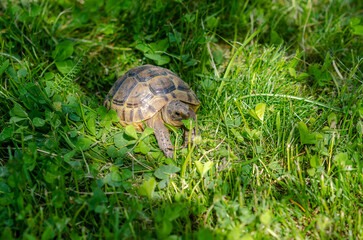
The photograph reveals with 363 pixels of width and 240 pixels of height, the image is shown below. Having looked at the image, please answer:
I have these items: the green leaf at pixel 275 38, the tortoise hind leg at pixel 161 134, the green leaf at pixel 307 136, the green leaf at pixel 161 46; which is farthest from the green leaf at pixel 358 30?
the tortoise hind leg at pixel 161 134

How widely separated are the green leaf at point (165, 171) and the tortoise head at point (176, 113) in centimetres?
53

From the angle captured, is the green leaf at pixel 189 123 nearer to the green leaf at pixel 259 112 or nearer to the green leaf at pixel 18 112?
the green leaf at pixel 259 112

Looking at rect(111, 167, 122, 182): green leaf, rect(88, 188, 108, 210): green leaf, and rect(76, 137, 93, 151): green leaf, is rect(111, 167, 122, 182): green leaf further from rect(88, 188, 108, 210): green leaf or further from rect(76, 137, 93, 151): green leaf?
rect(76, 137, 93, 151): green leaf

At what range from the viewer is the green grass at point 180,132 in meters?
2.03

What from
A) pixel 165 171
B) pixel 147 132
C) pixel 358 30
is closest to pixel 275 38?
pixel 358 30

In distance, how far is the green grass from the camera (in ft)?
6.65

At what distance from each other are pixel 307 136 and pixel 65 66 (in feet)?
8.10

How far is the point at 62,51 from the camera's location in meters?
3.32

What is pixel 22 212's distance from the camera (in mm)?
1891

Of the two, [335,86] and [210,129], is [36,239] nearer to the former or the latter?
[210,129]

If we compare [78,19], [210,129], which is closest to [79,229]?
[210,129]

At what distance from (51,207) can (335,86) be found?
2915mm

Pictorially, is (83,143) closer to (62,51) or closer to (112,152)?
(112,152)

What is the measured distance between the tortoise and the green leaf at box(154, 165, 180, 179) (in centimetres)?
32
